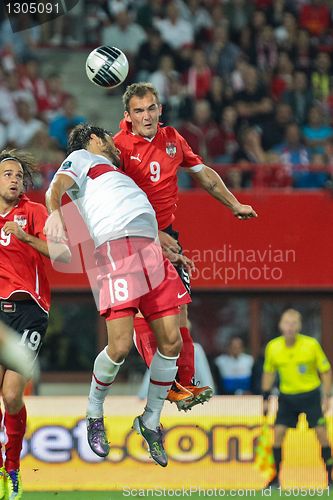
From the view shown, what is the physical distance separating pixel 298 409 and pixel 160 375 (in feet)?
14.6

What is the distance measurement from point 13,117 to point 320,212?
4.15 meters

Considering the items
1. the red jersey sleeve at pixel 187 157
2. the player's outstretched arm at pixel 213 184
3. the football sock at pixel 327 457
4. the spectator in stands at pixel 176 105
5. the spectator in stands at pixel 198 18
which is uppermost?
the spectator in stands at pixel 198 18

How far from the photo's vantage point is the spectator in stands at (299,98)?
16.5 m

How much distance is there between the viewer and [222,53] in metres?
17.2

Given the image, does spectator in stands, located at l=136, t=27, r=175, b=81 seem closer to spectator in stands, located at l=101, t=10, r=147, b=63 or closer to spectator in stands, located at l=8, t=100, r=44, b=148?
spectator in stands, located at l=101, t=10, r=147, b=63

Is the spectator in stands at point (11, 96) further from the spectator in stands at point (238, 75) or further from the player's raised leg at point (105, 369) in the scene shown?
the player's raised leg at point (105, 369)

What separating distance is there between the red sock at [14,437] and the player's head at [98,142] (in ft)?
6.49

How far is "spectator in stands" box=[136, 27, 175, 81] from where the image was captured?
54.6ft

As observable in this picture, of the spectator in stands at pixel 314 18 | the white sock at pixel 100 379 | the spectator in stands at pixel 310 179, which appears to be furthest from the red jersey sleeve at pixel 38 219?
the spectator in stands at pixel 314 18

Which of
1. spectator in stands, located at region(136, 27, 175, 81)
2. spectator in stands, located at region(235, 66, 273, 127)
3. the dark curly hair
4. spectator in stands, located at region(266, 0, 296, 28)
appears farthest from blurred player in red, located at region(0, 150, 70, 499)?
spectator in stands, located at region(266, 0, 296, 28)

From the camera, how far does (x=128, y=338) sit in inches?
329

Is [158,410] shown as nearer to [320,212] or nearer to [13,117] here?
[320,212]

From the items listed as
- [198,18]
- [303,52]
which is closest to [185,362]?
[303,52]

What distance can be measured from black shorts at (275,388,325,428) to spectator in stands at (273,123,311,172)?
11.9ft
